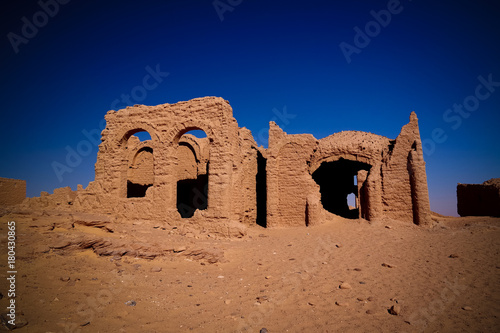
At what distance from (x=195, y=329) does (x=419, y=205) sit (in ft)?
36.8

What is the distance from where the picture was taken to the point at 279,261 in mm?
7188

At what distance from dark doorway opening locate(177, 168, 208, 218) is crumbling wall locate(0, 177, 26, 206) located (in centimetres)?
882

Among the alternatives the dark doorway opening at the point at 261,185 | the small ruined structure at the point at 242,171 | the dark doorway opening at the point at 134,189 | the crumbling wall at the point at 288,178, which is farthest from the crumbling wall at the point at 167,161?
the dark doorway opening at the point at 134,189

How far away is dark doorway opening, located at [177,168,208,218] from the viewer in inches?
675

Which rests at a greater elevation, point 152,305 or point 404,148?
point 404,148

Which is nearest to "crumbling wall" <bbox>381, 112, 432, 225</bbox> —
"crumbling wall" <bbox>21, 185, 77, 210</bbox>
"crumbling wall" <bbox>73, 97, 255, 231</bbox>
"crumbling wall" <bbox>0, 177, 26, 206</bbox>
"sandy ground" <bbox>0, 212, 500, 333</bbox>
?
"sandy ground" <bbox>0, 212, 500, 333</bbox>

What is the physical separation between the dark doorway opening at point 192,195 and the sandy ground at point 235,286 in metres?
9.52

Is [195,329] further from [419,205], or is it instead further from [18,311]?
[419,205]

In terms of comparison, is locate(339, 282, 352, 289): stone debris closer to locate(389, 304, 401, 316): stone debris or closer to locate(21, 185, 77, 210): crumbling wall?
locate(389, 304, 401, 316): stone debris

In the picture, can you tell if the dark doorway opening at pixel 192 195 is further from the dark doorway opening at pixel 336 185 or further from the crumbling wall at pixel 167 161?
the dark doorway opening at pixel 336 185

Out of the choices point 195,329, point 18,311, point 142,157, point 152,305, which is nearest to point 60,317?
point 18,311

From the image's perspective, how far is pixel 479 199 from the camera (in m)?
14.9

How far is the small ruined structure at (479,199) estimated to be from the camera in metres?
13.9

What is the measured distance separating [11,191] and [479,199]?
26.0 m
